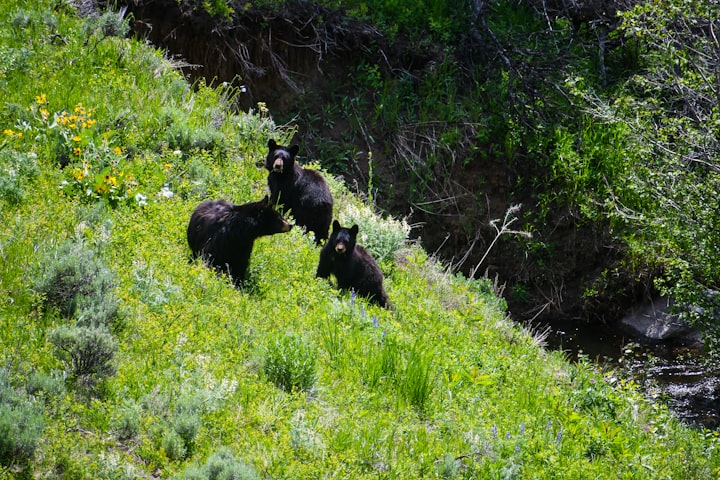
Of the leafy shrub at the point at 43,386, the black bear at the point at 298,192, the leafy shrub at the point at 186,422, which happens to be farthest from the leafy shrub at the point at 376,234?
the leafy shrub at the point at 43,386

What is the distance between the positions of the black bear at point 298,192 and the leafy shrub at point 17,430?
5.38 metres

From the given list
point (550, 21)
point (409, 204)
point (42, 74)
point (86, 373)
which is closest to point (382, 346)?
point (86, 373)

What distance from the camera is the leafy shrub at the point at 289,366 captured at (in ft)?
20.3

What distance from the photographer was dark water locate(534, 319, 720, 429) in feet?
37.8

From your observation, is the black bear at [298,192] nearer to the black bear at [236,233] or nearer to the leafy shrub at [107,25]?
the black bear at [236,233]

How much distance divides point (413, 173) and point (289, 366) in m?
9.22

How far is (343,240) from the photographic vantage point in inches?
340

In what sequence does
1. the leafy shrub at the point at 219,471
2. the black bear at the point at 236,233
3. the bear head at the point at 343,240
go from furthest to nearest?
the bear head at the point at 343,240, the black bear at the point at 236,233, the leafy shrub at the point at 219,471

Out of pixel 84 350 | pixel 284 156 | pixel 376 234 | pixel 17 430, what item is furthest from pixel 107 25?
pixel 17 430

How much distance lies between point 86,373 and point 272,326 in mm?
2012

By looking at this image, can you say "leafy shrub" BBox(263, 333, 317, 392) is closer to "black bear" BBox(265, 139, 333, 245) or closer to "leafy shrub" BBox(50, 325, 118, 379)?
"leafy shrub" BBox(50, 325, 118, 379)

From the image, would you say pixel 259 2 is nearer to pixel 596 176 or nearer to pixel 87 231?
pixel 596 176

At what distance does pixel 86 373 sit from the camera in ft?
17.6

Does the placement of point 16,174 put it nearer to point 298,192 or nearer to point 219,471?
point 298,192
